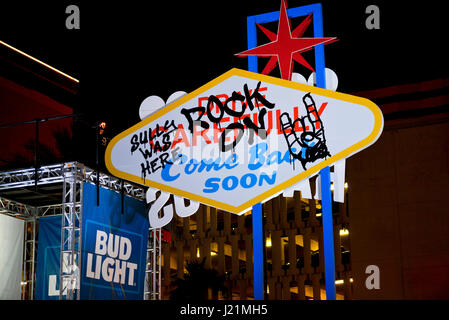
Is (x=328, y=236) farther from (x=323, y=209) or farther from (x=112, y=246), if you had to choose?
(x=112, y=246)

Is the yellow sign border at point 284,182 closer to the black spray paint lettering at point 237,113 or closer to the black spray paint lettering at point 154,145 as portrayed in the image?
the black spray paint lettering at point 154,145

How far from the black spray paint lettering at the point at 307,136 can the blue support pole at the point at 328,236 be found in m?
0.39

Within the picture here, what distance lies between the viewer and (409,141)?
2780cm

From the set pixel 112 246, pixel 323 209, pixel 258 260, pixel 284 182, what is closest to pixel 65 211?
pixel 112 246

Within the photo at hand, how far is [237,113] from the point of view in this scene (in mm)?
10719

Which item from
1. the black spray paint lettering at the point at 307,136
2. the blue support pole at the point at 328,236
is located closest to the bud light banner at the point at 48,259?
the black spray paint lettering at the point at 307,136

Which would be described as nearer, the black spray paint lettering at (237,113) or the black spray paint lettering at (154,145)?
the black spray paint lettering at (237,113)

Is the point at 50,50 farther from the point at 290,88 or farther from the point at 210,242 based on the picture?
the point at 210,242

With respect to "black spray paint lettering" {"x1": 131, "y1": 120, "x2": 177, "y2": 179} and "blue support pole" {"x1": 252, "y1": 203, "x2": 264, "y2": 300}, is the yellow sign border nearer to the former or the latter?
"black spray paint lettering" {"x1": 131, "y1": 120, "x2": 177, "y2": 179}

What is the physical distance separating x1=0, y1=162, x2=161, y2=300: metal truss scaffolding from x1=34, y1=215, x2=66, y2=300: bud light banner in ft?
1.01

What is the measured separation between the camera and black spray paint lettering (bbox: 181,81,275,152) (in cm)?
1052

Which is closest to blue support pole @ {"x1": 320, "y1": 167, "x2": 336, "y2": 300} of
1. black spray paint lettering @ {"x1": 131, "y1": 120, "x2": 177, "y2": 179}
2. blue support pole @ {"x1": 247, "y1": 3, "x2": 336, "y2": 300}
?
blue support pole @ {"x1": 247, "y1": 3, "x2": 336, "y2": 300}

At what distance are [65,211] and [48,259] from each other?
2241 millimetres

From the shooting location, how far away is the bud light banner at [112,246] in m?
11.5
